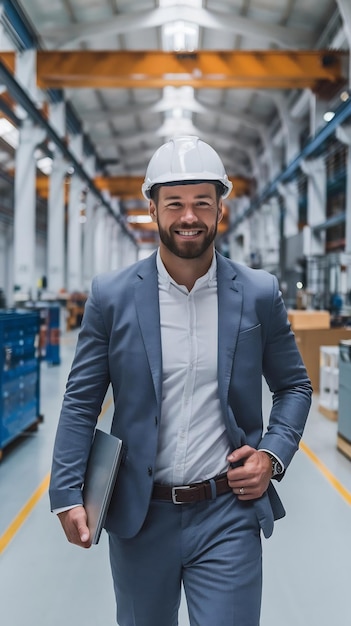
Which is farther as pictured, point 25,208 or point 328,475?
point 25,208

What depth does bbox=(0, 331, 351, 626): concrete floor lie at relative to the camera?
269 cm

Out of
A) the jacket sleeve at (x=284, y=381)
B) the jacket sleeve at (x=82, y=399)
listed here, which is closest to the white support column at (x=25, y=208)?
the jacket sleeve at (x=82, y=399)

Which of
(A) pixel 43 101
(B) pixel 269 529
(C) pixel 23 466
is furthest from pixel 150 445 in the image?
(A) pixel 43 101

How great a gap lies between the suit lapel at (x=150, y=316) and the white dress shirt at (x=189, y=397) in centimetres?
4

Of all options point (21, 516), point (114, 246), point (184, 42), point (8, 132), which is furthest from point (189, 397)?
point (114, 246)

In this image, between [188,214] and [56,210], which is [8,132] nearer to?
[56,210]

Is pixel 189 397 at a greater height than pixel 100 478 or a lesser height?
greater

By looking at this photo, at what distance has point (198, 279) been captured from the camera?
5.02ft

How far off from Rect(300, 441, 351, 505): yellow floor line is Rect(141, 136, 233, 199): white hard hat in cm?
344

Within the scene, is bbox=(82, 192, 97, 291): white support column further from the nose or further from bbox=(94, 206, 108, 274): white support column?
the nose

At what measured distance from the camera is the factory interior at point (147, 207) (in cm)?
321

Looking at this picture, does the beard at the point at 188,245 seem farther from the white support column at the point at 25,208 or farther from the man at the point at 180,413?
the white support column at the point at 25,208

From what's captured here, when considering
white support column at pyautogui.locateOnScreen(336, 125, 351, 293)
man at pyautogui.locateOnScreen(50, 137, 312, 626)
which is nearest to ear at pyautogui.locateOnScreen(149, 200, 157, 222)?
man at pyautogui.locateOnScreen(50, 137, 312, 626)

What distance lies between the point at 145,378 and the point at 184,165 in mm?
584
